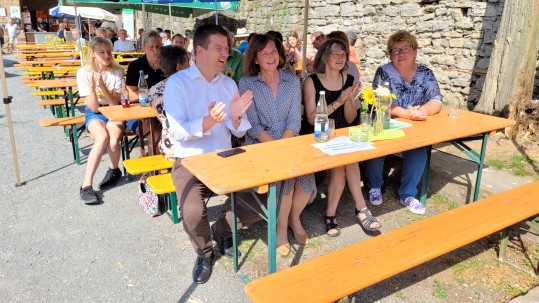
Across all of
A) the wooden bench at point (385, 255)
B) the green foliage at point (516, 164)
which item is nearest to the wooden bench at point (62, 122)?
the wooden bench at point (385, 255)

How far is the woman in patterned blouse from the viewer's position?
2.99m

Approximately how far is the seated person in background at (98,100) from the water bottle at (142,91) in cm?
30

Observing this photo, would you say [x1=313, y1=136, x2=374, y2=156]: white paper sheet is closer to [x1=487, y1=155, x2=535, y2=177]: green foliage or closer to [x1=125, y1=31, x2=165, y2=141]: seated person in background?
[x1=125, y1=31, x2=165, y2=141]: seated person in background

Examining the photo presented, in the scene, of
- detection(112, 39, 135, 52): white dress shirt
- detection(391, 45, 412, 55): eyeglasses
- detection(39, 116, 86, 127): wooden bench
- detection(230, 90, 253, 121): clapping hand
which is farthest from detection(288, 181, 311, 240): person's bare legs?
detection(112, 39, 135, 52): white dress shirt

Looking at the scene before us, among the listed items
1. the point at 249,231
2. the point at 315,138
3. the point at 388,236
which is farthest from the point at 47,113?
the point at 388,236

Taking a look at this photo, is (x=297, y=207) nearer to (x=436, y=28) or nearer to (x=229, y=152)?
(x=229, y=152)

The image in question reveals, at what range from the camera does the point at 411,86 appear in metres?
3.56

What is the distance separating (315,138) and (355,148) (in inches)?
10.8

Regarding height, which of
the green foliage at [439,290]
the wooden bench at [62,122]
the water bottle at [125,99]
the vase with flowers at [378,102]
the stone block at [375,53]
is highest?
the stone block at [375,53]

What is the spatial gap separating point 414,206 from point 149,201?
7.22 feet

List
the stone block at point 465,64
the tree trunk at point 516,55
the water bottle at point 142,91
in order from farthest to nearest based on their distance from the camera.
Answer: the stone block at point 465,64 < the tree trunk at point 516,55 < the water bottle at point 142,91

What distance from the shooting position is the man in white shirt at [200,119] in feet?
8.48

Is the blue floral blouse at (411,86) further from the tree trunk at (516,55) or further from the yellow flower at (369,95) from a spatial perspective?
the tree trunk at (516,55)

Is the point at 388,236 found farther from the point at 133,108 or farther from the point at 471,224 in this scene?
the point at 133,108
